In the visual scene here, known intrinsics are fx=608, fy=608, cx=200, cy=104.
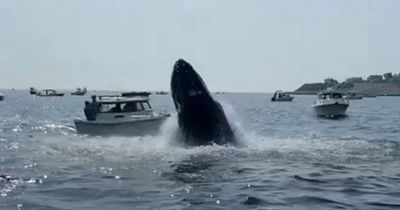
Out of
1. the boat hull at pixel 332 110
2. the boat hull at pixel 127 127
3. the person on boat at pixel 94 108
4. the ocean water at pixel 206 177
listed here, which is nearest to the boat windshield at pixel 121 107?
the person on boat at pixel 94 108

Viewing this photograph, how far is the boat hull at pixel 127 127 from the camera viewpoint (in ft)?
109

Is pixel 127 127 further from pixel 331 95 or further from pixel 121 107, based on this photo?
pixel 331 95

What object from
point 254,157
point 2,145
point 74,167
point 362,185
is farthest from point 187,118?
point 2,145

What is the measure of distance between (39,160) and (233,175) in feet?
25.1

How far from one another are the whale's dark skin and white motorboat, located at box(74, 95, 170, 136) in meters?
13.2

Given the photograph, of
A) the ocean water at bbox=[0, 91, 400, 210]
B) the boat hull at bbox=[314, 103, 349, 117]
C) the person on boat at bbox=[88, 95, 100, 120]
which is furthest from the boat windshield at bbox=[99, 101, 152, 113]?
the boat hull at bbox=[314, 103, 349, 117]

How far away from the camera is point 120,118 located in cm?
3422

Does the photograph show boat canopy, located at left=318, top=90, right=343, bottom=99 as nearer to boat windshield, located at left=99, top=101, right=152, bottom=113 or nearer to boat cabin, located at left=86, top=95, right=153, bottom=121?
boat cabin, located at left=86, top=95, right=153, bottom=121

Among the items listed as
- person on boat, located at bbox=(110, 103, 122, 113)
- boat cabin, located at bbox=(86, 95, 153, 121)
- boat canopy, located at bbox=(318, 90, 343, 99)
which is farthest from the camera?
boat canopy, located at bbox=(318, 90, 343, 99)

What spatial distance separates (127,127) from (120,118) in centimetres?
130

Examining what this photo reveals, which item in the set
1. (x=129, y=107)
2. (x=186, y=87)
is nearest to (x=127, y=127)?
(x=129, y=107)

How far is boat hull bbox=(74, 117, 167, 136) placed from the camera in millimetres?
33125

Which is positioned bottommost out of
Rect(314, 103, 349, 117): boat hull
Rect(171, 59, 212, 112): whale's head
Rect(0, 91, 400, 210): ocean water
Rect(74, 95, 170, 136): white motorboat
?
Rect(314, 103, 349, 117): boat hull

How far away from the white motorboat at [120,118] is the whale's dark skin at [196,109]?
13197 millimetres
